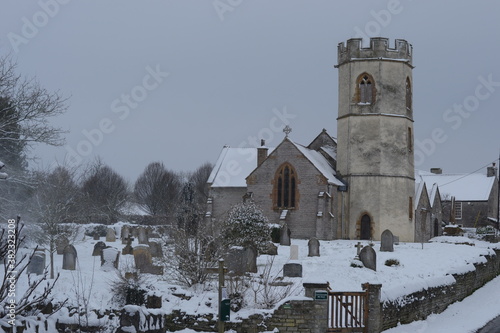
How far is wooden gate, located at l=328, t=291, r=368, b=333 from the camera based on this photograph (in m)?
16.3

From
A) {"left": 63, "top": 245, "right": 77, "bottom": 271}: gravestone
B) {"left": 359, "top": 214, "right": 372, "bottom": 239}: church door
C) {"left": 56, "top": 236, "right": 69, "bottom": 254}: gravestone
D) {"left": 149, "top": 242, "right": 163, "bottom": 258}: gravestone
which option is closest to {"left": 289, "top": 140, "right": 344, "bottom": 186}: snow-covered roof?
{"left": 359, "top": 214, "right": 372, "bottom": 239}: church door

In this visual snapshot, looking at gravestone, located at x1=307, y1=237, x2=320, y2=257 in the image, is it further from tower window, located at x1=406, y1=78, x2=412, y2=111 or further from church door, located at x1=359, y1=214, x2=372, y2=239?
tower window, located at x1=406, y1=78, x2=412, y2=111

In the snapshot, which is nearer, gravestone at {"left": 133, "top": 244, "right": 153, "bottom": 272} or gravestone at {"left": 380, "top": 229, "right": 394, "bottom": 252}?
gravestone at {"left": 133, "top": 244, "right": 153, "bottom": 272}

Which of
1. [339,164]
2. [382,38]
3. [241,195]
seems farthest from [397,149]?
[241,195]

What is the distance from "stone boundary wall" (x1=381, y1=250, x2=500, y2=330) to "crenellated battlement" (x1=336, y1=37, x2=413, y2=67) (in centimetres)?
1746

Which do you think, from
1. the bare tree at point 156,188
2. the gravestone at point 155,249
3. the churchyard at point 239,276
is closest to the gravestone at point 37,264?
the churchyard at point 239,276

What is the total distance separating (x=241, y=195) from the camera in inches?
1860

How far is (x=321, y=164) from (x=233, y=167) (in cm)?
824

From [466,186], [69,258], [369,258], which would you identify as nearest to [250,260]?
[369,258]

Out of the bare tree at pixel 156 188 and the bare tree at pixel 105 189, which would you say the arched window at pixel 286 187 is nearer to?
the bare tree at pixel 105 189

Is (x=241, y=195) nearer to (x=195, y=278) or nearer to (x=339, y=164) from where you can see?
(x=339, y=164)

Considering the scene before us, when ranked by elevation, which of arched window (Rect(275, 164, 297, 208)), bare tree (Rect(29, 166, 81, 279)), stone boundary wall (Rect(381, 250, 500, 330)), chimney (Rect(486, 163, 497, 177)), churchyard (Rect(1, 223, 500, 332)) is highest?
chimney (Rect(486, 163, 497, 177))

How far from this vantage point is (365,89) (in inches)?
1711

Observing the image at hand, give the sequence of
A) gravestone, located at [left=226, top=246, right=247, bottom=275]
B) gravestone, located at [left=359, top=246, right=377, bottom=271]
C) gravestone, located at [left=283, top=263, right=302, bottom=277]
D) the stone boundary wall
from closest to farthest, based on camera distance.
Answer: the stone boundary wall, gravestone, located at [left=226, top=246, right=247, bottom=275], gravestone, located at [left=283, top=263, right=302, bottom=277], gravestone, located at [left=359, top=246, right=377, bottom=271]
